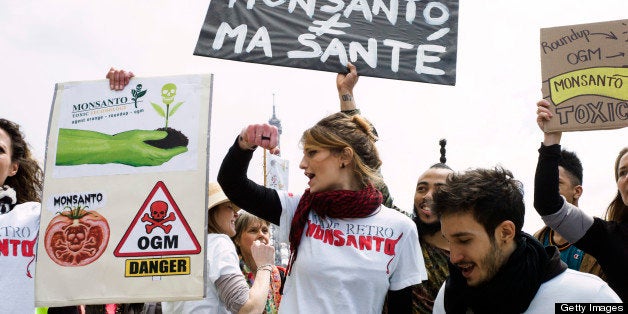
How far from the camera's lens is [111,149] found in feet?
11.2

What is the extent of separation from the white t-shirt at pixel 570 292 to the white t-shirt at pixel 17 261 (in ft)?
7.83

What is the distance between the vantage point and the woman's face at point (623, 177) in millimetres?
3609

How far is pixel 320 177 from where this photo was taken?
3266 mm

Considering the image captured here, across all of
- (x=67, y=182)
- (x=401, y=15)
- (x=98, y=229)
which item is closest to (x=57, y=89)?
(x=67, y=182)

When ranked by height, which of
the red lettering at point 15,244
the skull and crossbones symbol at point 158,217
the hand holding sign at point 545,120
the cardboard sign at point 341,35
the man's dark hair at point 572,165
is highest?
the cardboard sign at point 341,35

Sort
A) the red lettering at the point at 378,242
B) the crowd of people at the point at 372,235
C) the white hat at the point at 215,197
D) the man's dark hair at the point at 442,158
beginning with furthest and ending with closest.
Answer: the man's dark hair at the point at 442,158
the white hat at the point at 215,197
the red lettering at the point at 378,242
the crowd of people at the point at 372,235

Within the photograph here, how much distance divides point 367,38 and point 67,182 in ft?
6.71

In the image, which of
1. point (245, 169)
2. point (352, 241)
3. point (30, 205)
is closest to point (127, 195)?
point (245, 169)

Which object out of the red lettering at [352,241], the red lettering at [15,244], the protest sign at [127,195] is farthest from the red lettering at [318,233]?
the red lettering at [15,244]

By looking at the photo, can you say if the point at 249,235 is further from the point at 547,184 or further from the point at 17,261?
the point at 547,184

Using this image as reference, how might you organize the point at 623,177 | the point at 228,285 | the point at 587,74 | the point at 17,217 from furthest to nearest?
1. the point at 587,74
2. the point at 228,285
3. the point at 623,177
4. the point at 17,217

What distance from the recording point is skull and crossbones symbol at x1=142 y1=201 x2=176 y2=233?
10.5 feet

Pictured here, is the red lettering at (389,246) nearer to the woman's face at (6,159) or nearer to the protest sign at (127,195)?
the protest sign at (127,195)

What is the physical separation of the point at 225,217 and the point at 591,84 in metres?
2.39
